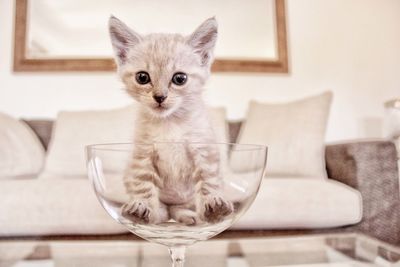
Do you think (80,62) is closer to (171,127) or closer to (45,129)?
(45,129)

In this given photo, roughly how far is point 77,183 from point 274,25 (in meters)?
1.68

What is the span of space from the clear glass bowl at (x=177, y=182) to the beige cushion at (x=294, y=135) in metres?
1.14

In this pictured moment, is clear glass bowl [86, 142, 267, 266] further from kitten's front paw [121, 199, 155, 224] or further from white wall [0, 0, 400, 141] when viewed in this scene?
white wall [0, 0, 400, 141]

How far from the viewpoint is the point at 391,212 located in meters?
1.21

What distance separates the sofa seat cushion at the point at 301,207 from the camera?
109cm

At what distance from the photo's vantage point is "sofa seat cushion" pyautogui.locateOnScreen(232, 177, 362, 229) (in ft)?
3.59

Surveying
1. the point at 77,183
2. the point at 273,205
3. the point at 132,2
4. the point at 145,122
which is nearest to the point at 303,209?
the point at 273,205

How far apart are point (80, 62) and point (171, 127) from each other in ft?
6.21

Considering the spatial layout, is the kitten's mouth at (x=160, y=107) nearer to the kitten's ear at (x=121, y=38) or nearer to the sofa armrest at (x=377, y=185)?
the kitten's ear at (x=121, y=38)

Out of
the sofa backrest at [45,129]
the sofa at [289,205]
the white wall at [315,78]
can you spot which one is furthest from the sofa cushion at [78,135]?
the white wall at [315,78]

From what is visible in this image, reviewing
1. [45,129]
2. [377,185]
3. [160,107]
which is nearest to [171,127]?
[160,107]

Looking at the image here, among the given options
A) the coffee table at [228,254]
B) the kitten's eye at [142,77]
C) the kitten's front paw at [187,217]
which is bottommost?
the coffee table at [228,254]

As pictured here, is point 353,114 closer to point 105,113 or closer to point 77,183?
point 105,113

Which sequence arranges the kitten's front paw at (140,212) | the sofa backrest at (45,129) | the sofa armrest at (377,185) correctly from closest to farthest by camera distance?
1. the kitten's front paw at (140,212)
2. the sofa armrest at (377,185)
3. the sofa backrest at (45,129)
